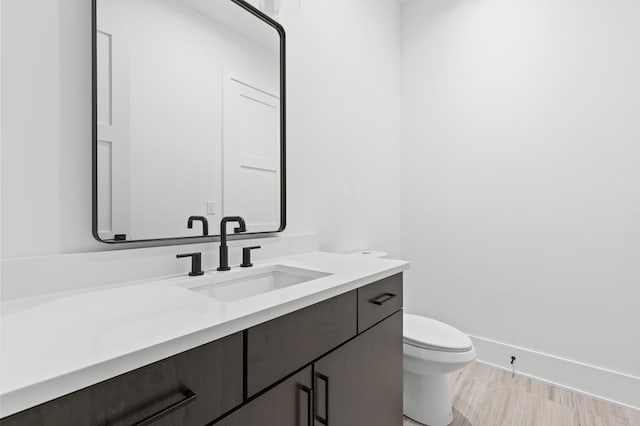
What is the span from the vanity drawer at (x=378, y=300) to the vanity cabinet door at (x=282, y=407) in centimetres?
31

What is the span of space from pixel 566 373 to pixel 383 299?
155cm

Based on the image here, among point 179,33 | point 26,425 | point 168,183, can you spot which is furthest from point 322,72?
point 26,425

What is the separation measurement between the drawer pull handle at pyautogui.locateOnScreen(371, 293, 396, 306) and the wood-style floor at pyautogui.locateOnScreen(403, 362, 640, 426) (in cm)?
82

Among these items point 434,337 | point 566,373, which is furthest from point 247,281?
point 566,373

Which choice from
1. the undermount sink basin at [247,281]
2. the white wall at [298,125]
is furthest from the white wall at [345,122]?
the undermount sink basin at [247,281]

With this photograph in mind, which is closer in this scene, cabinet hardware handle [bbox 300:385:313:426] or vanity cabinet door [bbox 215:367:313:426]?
vanity cabinet door [bbox 215:367:313:426]

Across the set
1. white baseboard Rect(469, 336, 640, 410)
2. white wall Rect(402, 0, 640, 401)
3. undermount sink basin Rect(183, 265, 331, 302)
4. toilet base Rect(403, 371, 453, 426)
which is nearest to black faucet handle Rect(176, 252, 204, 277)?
undermount sink basin Rect(183, 265, 331, 302)

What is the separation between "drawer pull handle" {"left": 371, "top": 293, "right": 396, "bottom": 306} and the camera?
3.79ft

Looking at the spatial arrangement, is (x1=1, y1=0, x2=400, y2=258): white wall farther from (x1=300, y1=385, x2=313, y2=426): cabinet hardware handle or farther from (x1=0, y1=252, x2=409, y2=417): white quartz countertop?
(x1=300, y1=385, x2=313, y2=426): cabinet hardware handle

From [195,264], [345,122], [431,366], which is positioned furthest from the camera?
[345,122]

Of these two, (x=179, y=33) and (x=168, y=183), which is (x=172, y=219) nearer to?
(x=168, y=183)

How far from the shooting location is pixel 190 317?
64 cm

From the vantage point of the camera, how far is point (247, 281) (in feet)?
3.91

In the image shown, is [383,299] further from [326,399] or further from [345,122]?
[345,122]
